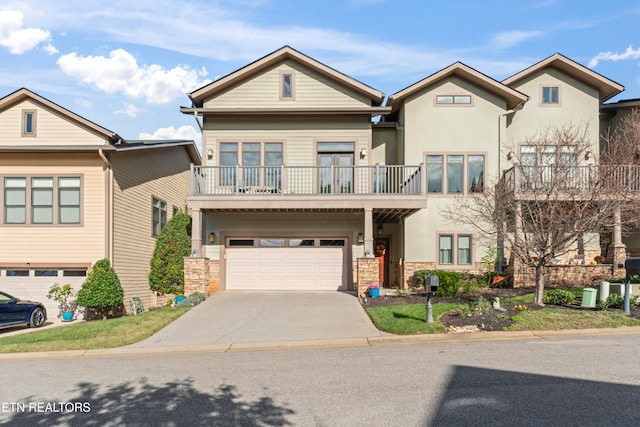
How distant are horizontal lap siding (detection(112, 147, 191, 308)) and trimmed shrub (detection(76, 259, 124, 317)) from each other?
2.88ft

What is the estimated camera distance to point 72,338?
38.4ft

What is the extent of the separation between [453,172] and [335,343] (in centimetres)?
Answer: 1141

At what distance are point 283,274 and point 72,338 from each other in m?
8.99

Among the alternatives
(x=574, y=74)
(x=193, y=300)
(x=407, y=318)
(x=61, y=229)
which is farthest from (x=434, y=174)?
(x=61, y=229)

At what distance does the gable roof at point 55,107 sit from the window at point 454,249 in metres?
12.7

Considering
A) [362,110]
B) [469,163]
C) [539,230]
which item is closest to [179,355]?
[539,230]

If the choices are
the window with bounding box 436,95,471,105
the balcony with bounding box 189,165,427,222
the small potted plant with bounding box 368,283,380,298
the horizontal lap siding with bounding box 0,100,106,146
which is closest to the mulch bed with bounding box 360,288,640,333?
the small potted plant with bounding box 368,283,380,298

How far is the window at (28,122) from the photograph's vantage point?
17328mm

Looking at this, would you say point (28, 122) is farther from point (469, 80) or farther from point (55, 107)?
point (469, 80)

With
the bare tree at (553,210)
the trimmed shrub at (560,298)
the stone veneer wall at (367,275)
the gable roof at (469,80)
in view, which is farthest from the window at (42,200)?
the trimmed shrub at (560,298)

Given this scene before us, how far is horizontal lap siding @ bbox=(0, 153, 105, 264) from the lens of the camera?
17141 millimetres

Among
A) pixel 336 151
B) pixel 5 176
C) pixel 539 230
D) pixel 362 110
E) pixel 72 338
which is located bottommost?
pixel 72 338

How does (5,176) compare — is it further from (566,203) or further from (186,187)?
(566,203)

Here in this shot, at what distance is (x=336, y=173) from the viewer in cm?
1919
